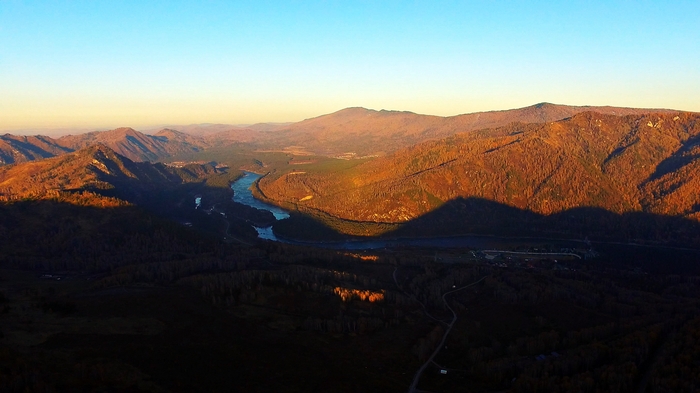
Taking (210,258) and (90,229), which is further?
(90,229)

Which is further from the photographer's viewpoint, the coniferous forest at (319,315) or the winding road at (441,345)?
the winding road at (441,345)

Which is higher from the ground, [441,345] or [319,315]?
[319,315]

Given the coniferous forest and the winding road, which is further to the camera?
the winding road

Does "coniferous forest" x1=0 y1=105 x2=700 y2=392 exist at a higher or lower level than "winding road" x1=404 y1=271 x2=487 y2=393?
higher

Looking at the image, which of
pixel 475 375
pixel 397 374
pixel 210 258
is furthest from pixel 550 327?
pixel 210 258

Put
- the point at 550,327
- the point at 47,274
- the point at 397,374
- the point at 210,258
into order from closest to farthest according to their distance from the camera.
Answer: the point at 397,374 < the point at 550,327 < the point at 47,274 < the point at 210,258

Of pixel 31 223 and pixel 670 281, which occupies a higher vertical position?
pixel 31 223

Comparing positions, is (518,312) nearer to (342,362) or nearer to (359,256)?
(342,362)

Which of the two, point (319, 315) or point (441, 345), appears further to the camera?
point (319, 315)

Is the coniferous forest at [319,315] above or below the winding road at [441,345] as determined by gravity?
above

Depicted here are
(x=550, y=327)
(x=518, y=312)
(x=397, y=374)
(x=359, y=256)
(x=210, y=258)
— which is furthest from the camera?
(x=359, y=256)
